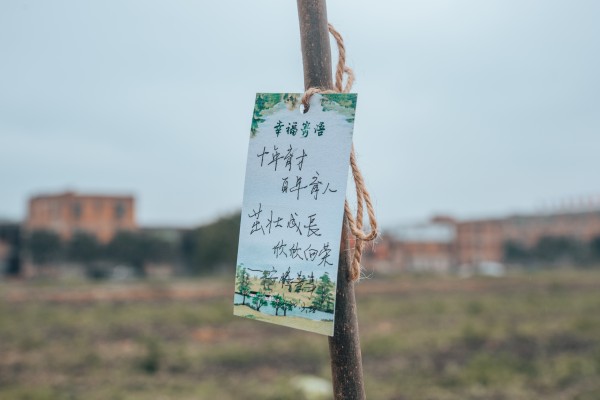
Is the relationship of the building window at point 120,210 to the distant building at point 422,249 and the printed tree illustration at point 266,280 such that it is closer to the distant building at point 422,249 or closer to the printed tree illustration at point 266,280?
the distant building at point 422,249

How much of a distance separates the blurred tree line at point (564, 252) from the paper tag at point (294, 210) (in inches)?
2548

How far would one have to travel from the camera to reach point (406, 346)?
10.7 meters

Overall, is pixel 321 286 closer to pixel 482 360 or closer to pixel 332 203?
pixel 332 203

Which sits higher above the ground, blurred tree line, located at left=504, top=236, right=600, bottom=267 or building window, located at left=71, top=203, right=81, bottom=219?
building window, located at left=71, top=203, right=81, bottom=219

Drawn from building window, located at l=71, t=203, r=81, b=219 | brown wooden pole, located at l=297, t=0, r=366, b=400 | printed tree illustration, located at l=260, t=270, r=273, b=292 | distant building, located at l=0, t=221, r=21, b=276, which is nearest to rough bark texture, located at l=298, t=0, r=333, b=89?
brown wooden pole, located at l=297, t=0, r=366, b=400

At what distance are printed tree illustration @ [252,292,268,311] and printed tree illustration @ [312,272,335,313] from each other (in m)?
0.10

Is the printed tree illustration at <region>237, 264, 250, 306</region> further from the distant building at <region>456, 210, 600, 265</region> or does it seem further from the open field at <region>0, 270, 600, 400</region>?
the distant building at <region>456, 210, 600, 265</region>

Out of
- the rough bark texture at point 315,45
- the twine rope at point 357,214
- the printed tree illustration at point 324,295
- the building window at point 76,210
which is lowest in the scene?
the building window at point 76,210

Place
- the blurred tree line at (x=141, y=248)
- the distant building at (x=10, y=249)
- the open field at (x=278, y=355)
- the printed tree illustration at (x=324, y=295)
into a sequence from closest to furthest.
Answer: the printed tree illustration at (x=324, y=295), the open field at (x=278, y=355), the blurred tree line at (x=141, y=248), the distant building at (x=10, y=249)

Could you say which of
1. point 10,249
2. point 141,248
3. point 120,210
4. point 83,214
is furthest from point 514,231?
point 10,249

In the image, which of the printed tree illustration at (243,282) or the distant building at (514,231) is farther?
the distant building at (514,231)

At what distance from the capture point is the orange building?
42.2 metres

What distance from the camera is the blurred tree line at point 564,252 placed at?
6094cm

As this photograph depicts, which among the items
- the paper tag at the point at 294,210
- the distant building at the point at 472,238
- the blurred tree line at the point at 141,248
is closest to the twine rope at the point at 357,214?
the paper tag at the point at 294,210
